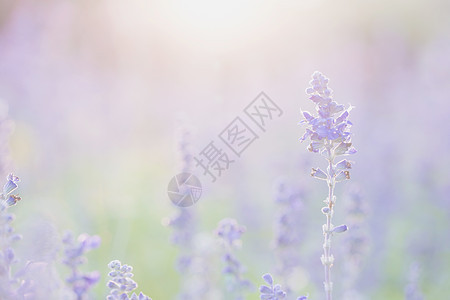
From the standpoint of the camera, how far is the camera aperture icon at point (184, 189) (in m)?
4.88

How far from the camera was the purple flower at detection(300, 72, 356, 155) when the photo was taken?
2926 mm

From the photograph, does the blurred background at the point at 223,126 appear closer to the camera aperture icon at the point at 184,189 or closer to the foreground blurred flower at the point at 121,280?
the camera aperture icon at the point at 184,189

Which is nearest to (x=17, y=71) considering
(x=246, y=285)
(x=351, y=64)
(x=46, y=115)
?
(x=46, y=115)

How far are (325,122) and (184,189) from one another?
2.23 metres

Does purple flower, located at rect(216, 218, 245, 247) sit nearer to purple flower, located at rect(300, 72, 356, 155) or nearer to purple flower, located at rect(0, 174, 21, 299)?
purple flower, located at rect(300, 72, 356, 155)

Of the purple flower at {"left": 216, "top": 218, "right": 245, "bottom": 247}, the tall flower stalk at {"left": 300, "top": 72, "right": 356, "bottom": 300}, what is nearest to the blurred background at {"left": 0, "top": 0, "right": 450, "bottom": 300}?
the purple flower at {"left": 216, "top": 218, "right": 245, "bottom": 247}

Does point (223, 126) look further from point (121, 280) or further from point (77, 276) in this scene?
point (121, 280)

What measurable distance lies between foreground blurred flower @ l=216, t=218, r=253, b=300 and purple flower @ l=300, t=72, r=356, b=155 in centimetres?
92

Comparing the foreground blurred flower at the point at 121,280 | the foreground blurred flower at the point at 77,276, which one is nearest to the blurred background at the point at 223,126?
the foreground blurred flower at the point at 77,276

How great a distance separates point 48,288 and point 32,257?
29 cm

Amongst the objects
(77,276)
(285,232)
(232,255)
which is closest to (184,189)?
(285,232)

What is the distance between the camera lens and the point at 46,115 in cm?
986

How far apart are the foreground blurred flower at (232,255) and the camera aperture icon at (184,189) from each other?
118 centimetres

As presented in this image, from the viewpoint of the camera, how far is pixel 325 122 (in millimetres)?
2936
